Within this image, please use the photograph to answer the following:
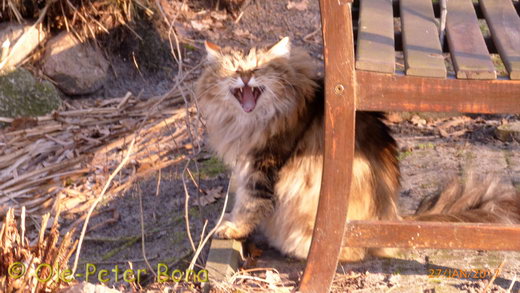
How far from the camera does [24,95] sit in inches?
197

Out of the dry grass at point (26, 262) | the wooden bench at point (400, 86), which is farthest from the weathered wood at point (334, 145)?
the dry grass at point (26, 262)

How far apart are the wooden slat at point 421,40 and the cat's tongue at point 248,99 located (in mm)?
737

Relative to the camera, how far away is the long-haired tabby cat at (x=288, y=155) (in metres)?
2.86

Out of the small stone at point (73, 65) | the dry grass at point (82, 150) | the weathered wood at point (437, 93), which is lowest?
the dry grass at point (82, 150)

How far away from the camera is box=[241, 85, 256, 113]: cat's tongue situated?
2.97 meters

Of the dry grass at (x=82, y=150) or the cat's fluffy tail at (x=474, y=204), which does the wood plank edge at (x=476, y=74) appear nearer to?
the cat's fluffy tail at (x=474, y=204)

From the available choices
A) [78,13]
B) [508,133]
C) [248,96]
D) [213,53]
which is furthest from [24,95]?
[508,133]

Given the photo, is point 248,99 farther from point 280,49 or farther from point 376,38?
point 376,38

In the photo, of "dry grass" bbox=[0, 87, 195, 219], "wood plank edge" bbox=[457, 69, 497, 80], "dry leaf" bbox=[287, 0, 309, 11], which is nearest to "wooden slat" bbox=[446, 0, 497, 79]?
"wood plank edge" bbox=[457, 69, 497, 80]

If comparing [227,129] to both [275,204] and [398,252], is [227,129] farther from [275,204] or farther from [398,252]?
[398,252]

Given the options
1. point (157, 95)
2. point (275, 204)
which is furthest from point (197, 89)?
point (157, 95)

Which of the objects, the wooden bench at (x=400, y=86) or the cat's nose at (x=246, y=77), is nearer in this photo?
the wooden bench at (x=400, y=86)

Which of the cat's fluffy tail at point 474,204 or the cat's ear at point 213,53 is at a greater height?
the cat's ear at point 213,53

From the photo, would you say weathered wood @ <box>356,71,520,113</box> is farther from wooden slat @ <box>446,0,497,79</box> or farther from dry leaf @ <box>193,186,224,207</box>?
dry leaf @ <box>193,186,224,207</box>
